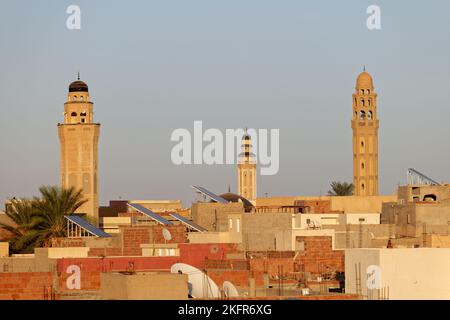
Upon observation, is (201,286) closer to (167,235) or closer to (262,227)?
(167,235)

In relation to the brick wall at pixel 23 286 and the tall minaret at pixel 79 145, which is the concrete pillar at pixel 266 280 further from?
the tall minaret at pixel 79 145

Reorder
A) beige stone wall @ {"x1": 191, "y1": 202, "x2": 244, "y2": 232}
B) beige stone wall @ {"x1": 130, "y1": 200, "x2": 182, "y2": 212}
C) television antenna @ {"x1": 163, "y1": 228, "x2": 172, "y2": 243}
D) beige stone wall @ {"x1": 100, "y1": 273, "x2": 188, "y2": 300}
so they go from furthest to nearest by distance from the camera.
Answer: beige stone wall @ {"x1": 130, "y1": 200, "x2": 182, "y2": 212}, beige stone wall @ {"x1": 191, "y1": 202, "x2": 244, "y2": 232}, television antenna @ {"x1": 163, "y1": 228, "x2": 172, "y2": 243}, beige stone wall @ {"x1": 100, "y1": 273, "x2": 188, "y2": 300}

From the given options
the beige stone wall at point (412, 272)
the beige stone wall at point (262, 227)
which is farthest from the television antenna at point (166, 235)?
the beige stone wall at point (412, 272)

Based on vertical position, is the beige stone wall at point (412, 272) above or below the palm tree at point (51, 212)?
below

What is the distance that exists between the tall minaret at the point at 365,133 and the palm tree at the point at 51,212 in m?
45.8

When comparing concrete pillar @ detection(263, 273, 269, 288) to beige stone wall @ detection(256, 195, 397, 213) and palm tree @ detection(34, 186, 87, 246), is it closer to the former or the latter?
palm tree @ detection(34, 186, 87, 246)

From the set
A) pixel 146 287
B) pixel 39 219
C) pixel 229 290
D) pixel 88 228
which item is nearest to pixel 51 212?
pixel 39 219

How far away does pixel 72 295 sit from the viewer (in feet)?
132

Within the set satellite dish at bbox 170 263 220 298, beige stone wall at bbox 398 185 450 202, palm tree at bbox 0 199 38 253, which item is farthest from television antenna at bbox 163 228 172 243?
satellite dish at bbox 170 263 220 298

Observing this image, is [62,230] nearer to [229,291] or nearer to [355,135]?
[229,291]

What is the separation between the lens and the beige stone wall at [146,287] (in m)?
33.4

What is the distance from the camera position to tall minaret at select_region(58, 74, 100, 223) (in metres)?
98.8
